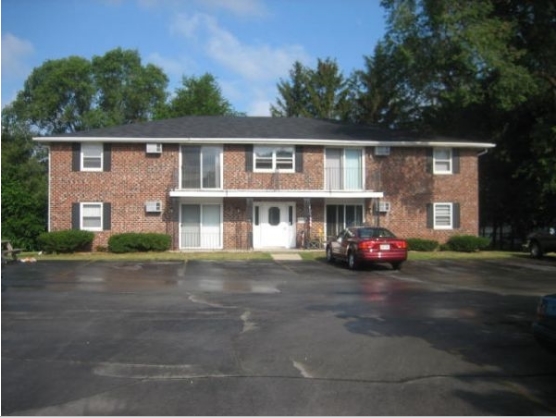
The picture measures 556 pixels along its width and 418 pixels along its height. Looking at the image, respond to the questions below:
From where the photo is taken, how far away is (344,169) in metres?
27.8

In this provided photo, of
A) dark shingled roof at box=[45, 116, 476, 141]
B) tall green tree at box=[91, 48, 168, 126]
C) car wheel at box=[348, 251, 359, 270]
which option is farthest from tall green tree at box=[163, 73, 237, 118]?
car wheel at box=[348, 251, 359, 270]

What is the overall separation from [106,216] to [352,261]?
12.3m

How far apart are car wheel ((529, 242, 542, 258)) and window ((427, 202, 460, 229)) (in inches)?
140

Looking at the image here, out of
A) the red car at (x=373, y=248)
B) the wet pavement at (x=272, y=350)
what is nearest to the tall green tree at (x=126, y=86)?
the red car at (x=373, y=248)

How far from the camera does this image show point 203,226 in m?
27.4

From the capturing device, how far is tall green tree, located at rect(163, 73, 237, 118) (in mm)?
55406

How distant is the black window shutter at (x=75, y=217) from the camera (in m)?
26.4

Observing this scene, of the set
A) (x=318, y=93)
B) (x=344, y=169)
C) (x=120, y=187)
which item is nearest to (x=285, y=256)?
(x=344, y=169)

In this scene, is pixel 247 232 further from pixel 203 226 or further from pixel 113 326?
pixel 113 326

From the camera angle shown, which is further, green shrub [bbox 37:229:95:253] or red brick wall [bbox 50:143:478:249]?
red brick wall [bbox 50:143:478:249]

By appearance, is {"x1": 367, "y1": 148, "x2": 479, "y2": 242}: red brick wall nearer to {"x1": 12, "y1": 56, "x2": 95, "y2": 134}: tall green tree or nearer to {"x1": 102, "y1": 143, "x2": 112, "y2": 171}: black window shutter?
{"x1": 102, "y1": 143, "x2": 112, "y2": 171}: black window shutter

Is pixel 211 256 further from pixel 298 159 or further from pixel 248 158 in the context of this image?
pixel 298 159

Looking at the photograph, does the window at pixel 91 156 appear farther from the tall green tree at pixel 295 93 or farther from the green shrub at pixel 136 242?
the tall green tree at pixel 295 93

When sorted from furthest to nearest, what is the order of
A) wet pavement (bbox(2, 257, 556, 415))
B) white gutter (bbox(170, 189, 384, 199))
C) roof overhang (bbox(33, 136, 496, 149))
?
roof overhang (bbox(33, 136, 496, 149)), white gutter (bbox(170, 189, 384, 199)), wet pavement (bbox(2, 257, 556, 415))
